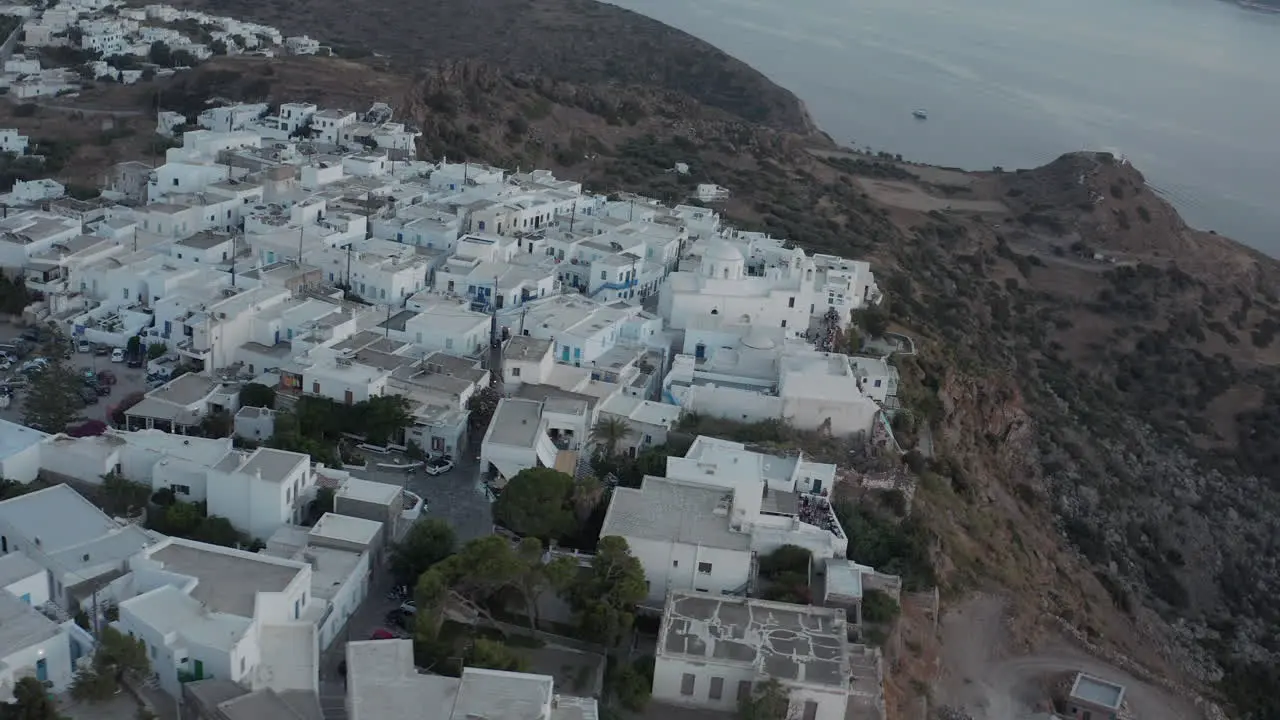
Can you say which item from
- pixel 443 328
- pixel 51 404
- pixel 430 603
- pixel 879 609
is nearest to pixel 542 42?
pixel 443 328

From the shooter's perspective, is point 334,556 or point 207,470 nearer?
point 334,556

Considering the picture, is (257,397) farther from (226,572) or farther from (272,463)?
(226,572)

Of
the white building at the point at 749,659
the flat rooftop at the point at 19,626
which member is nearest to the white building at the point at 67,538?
the flat rooftop at the point at 19,626

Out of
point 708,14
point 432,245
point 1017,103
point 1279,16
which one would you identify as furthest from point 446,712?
point 1279,16

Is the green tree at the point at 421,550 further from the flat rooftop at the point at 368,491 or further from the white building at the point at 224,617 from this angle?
the white building at the point at 224,617

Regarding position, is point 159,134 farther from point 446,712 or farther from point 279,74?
point 446,712

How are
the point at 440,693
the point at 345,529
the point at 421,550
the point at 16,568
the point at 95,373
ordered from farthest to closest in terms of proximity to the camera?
the point at 95,373 < the point at 345,529 < the point at 421,550 < the point at 16,568 < the point at 440,693

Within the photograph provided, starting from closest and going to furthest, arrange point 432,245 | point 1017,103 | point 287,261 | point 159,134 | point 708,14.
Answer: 1. point 287,261
2. point 432,245
3. point 159,134
4. point 1017,103
5. point 708,14
